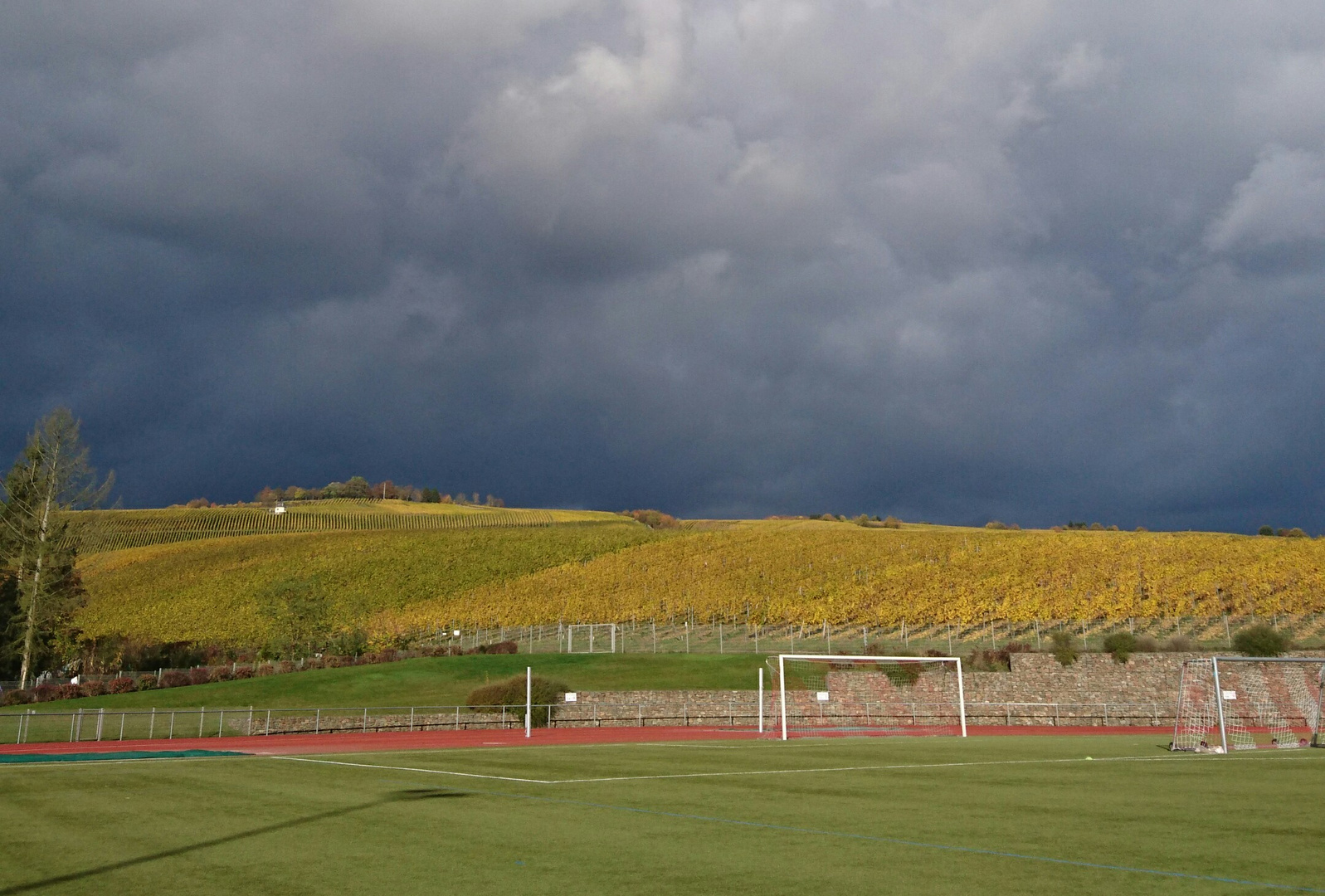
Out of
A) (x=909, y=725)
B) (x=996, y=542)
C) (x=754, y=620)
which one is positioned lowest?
(x=909, y=725)

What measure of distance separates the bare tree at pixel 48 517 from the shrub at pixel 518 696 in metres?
27.4

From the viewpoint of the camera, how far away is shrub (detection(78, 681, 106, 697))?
155 feet

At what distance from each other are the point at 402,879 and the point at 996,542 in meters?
76.9

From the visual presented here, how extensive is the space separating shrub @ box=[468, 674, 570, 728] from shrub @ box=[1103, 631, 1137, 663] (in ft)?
81.9

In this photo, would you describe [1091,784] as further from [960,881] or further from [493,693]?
[493,693]

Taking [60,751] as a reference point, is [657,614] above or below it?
above

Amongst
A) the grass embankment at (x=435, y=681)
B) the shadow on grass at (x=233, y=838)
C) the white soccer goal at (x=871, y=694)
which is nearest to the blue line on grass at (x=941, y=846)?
the shadow on grass at (x=233, y=838)

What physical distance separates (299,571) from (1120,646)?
228 ft

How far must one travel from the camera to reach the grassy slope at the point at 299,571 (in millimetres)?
74688

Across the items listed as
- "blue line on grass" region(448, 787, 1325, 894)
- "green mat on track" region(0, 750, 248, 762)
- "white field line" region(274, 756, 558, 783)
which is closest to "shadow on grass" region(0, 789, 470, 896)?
"blue line on grass" region(448, 787, 1325, 894)

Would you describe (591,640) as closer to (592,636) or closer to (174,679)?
(592,636)

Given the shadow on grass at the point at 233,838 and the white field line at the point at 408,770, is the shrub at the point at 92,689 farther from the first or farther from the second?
the shadow on grass at the point at 233,838

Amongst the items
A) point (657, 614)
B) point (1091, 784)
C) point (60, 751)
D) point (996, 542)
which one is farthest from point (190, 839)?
point (996, 542)

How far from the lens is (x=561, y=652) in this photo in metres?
54.8
